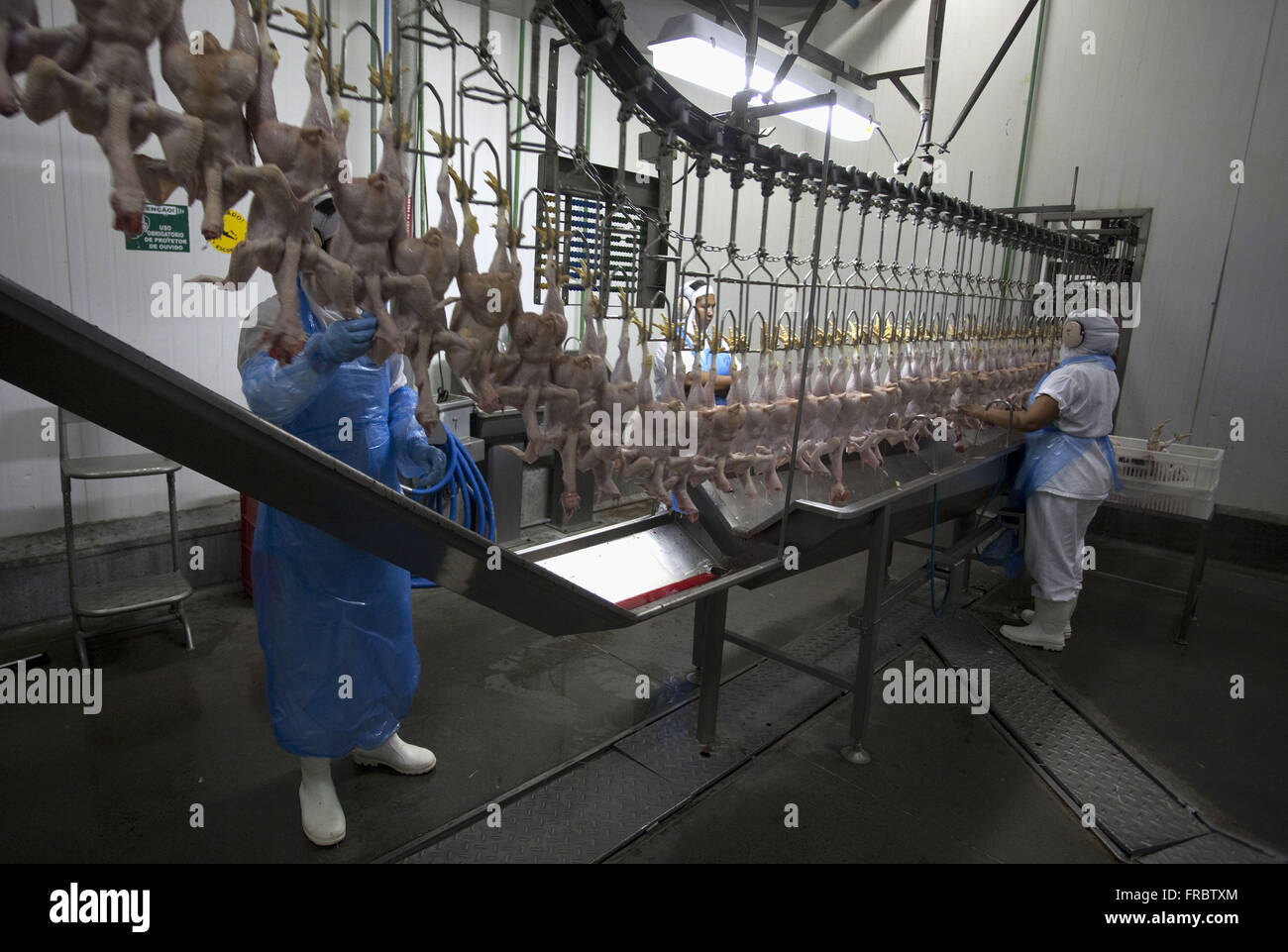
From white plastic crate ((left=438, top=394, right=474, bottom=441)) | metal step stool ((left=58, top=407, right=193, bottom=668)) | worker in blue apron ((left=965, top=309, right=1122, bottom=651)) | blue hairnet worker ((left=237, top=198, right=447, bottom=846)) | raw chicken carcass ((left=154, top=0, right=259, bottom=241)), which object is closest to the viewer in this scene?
raw chicken carcass ((left=154, top=0, right=259, bottom=241))

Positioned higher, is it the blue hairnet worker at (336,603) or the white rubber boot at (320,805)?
the blue hairnet worker at (336,603)

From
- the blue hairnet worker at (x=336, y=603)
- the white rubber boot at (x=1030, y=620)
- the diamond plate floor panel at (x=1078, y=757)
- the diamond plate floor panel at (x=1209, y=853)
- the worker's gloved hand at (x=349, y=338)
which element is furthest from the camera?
the white rubber boot at (x=1030, y=620)

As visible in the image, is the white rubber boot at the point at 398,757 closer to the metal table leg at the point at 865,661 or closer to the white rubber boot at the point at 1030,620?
the metal table leg at the point at 865,661

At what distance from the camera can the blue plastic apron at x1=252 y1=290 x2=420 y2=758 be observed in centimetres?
213

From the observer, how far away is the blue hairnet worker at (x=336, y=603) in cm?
212

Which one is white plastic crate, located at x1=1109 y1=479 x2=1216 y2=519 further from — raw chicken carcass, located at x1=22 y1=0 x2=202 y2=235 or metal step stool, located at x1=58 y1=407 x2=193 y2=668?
metal step stool, located at x1=58 y1=407 x2=193 y2=668

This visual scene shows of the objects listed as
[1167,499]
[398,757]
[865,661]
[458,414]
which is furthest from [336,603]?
[1167,499]

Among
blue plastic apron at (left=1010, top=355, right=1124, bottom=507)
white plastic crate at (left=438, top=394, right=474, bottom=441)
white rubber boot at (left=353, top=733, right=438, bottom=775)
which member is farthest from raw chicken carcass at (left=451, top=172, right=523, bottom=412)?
blue plastic apron at (left=1010, top=355, right=1124, bottom=507)

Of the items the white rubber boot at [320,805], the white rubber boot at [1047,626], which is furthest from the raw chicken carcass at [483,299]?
the white rubber boot at [1047,626]

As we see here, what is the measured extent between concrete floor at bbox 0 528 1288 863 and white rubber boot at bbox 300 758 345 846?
0.16 ft

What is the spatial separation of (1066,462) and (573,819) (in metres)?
2.98

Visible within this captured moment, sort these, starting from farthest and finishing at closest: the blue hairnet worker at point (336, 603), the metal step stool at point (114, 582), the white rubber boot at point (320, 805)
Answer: the metal step stool at point (114, 582) → the white rubber boot at point (320, 805) → the blue hairnet worker at point (336, 603)

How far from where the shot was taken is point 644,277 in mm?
2260
